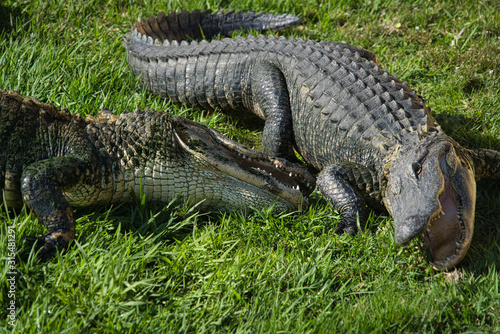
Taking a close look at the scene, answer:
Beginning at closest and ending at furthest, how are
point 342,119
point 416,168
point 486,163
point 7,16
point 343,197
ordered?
point 416,168
point 343,197
point 486,163
point 342,119
point 7,16

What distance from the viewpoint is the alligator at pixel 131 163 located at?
118 inches

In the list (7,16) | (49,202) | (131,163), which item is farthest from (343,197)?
(7,16)

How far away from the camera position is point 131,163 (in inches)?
127

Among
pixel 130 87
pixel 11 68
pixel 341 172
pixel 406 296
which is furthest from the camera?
pixel 130 87

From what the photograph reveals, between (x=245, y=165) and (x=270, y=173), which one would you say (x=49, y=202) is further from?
(x=270, y=173)

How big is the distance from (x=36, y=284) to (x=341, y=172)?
2.22m

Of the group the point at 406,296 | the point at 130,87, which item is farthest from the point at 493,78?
Result: the point at 130,87

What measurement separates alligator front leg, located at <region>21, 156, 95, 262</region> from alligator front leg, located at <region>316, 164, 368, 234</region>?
1804mm

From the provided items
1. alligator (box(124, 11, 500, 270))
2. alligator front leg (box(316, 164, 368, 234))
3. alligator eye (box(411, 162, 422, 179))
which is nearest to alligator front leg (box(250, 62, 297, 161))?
alligator (box(124, 11, 500, 270))

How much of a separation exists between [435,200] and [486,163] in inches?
42.6

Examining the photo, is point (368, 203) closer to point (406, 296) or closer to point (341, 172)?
point (341, 172)

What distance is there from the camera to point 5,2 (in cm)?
530

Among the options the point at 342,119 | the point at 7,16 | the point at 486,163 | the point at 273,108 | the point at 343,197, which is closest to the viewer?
the point at 343,197

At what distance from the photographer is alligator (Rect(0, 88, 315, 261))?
299 cm
